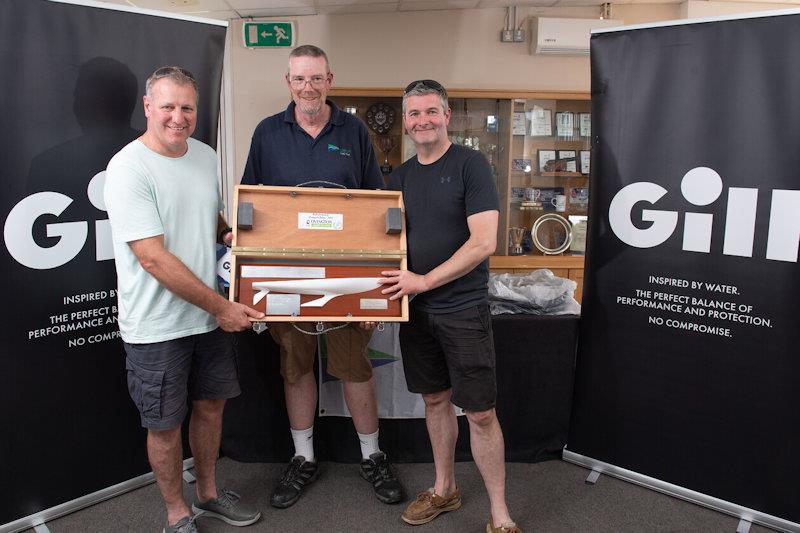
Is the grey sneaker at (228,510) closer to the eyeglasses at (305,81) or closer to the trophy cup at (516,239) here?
the eyeglasses at (305,81)

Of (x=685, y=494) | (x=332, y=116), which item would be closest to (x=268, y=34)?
(x=332, y=116)

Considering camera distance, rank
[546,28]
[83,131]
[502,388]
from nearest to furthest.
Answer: [83,131]
[502,388]
[546,28]

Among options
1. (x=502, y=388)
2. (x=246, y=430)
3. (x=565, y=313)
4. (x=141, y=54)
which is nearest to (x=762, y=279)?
(x=565, y=313)

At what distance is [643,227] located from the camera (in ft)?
8.23

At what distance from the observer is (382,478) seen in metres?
2.58

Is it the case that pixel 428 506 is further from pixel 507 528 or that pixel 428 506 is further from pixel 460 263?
pixel 460 263

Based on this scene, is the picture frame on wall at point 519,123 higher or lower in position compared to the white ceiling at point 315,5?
lower

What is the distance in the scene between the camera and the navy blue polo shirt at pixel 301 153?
236 cm

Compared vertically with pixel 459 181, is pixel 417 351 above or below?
below

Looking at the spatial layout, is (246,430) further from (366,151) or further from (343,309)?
(366,151)

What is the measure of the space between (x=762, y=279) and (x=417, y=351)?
1.32 m

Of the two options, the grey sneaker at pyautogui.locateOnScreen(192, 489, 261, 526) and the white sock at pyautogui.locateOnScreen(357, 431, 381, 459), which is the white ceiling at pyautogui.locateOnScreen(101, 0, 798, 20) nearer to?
the white sock at pyautogui.locateOnScreen(357, 431, 381, 459)

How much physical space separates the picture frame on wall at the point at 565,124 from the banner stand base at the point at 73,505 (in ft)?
→ 14.4

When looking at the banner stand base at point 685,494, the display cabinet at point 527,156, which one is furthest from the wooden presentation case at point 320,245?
the display cabinet at point 527,156
